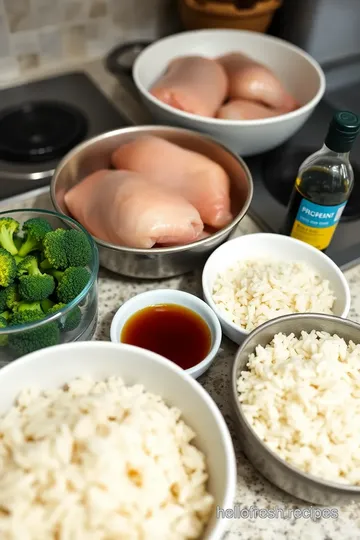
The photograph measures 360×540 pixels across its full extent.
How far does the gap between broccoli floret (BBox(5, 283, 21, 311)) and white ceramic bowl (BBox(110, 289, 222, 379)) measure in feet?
0.52

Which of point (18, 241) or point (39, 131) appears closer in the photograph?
point (18, 241)

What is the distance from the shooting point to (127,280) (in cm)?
101

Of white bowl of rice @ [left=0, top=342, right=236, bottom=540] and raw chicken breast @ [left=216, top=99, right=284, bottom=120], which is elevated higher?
raw chicken breast @ [left=216, top=99, right=284, bottom=120]

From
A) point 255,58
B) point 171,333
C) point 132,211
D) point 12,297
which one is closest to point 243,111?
point 255,58

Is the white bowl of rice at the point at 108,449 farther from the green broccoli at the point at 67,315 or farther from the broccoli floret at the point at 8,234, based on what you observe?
the broccoli floret at the point at 8,234

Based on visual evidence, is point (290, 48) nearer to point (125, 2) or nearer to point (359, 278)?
point (125, 2)

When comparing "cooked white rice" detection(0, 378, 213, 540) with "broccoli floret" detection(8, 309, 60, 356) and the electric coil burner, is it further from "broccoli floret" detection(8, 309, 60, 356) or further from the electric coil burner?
the electric coil burner

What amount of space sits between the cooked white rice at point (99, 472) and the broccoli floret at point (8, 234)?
0.28 metres

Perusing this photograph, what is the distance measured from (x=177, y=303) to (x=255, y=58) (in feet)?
2.68

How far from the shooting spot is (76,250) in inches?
32.6

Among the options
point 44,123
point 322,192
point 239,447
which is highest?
point 322,192

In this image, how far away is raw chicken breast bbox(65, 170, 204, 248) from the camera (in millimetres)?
913

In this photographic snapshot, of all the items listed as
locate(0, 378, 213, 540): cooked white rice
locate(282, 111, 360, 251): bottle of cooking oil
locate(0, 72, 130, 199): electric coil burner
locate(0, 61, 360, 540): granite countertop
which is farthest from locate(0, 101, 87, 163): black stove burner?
locate(0, 378, 213, 540): cooked white rice

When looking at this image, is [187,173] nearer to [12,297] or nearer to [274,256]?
[274,256]
